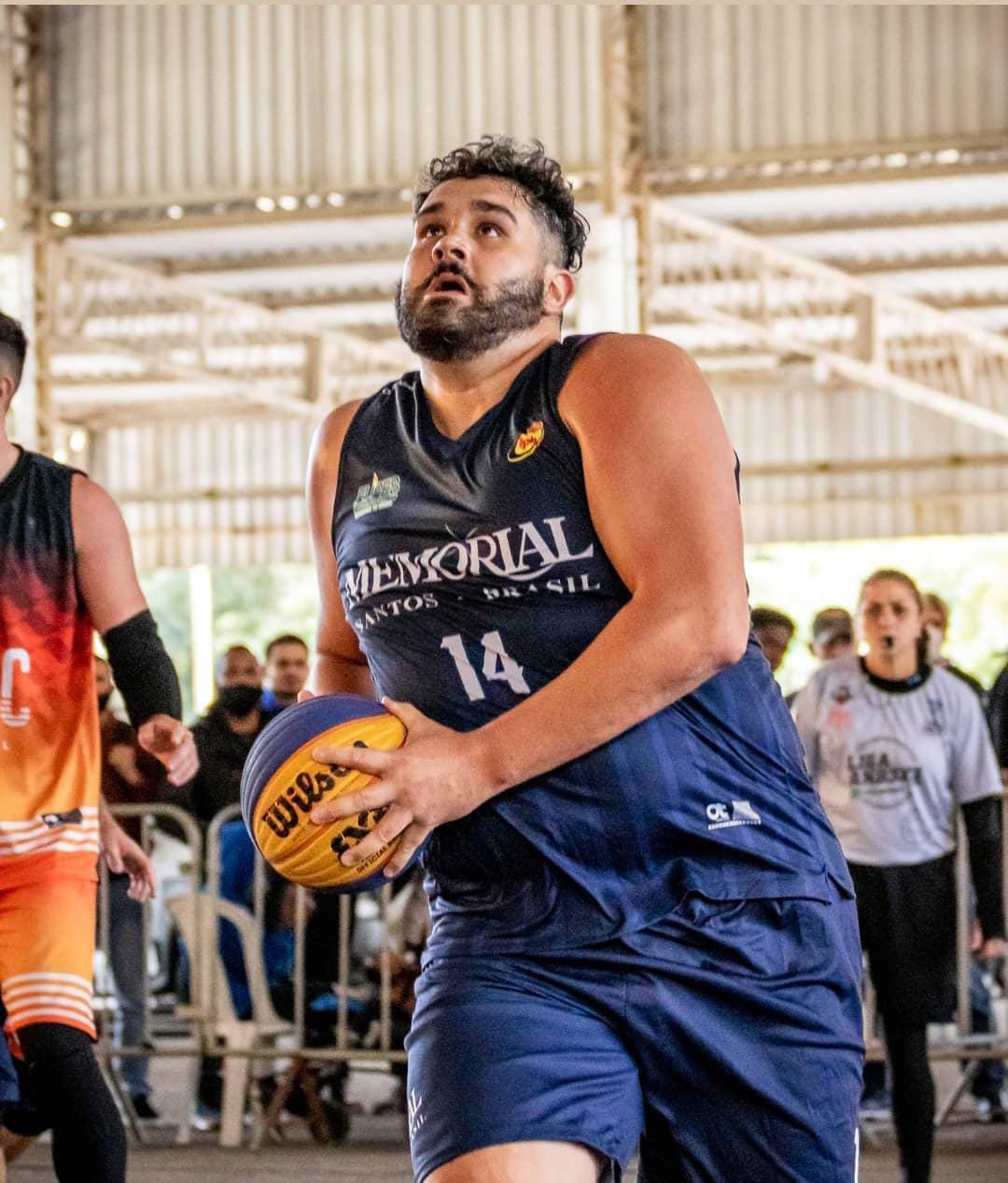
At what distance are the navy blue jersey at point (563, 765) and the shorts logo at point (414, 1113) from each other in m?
0.23

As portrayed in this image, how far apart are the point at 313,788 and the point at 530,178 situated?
3.71 ft

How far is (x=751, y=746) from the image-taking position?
9.70 feet

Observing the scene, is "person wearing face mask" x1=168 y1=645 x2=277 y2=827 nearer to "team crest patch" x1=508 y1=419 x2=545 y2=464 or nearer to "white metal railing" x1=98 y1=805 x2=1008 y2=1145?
"white metal railing" x1=98 y1=805 x2=1008 y2=1145

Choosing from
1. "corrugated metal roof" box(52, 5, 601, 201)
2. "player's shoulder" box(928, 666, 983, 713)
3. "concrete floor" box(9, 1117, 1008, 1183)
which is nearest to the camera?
"player's shoulder" box(928, 666, 983, 713)

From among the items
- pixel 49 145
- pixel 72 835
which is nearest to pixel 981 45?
pixel 49 145

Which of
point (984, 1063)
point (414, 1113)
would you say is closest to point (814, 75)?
point (984, 1063)

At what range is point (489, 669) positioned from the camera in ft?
9.60

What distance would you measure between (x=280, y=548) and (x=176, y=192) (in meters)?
9.86

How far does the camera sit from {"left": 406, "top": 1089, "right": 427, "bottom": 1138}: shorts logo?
9.36 feet

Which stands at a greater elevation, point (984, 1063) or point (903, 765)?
point (903, 765)

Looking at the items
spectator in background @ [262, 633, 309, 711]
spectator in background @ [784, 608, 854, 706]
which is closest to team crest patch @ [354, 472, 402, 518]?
spectator in background @ [262, 633, 309, 711]

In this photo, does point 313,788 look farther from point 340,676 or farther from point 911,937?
point 911,937

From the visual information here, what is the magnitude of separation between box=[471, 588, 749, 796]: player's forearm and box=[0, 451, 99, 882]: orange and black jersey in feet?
5.99

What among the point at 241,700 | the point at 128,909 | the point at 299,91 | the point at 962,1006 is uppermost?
the point at 299,91
